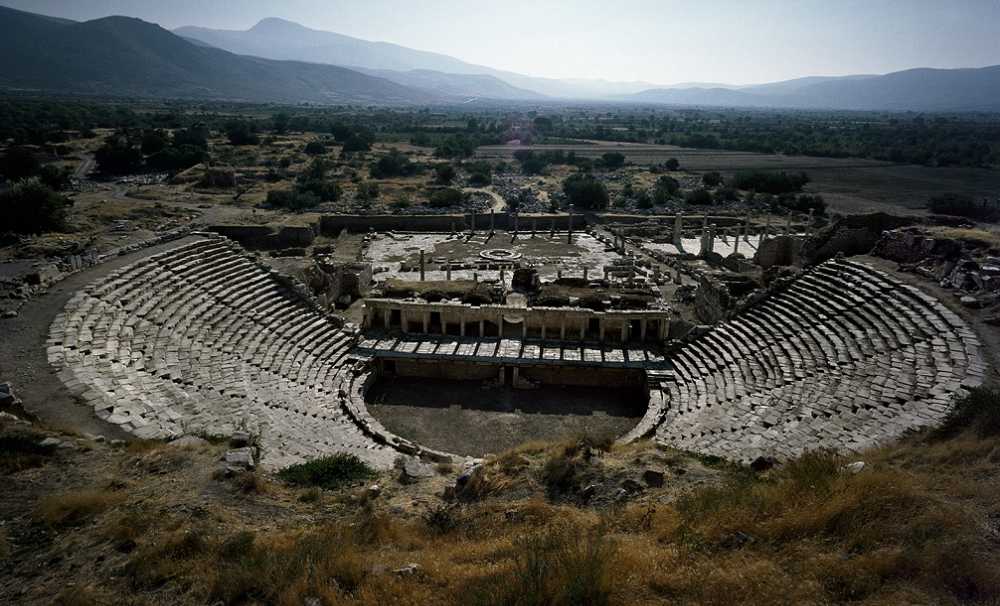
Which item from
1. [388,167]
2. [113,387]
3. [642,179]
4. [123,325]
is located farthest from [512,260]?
[642,179]

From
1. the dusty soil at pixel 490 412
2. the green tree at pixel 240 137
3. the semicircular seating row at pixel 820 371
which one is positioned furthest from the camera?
the green tree at pixel 240 137

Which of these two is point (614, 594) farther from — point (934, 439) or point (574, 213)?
point (574, 213)

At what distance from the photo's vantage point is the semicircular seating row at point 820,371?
591 inches

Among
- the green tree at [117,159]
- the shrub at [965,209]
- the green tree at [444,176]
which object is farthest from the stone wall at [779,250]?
the green tree at [117,159]

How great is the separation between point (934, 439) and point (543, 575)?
10350 mm

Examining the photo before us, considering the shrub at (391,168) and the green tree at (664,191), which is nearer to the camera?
the green tree at (664,191)

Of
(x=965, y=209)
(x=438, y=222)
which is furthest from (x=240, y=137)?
(x=965, y=209)

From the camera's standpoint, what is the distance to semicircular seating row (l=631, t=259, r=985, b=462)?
15008 millimetres

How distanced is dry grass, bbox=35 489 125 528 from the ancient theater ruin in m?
3.58

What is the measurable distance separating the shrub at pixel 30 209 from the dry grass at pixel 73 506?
97.5 ft

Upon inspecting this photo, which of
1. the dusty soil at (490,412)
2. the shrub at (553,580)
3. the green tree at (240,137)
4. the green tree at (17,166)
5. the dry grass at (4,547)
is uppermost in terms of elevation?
the green tree at (240,137)

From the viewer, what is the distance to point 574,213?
5794 centimetres

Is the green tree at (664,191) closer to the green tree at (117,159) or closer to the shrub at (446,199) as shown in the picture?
the shrub at (446,199)

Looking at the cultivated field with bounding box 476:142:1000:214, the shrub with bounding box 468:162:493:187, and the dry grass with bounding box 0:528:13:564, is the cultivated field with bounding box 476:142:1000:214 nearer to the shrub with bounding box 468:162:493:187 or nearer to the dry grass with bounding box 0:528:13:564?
the shrub with bounding box 468:162:493:187
